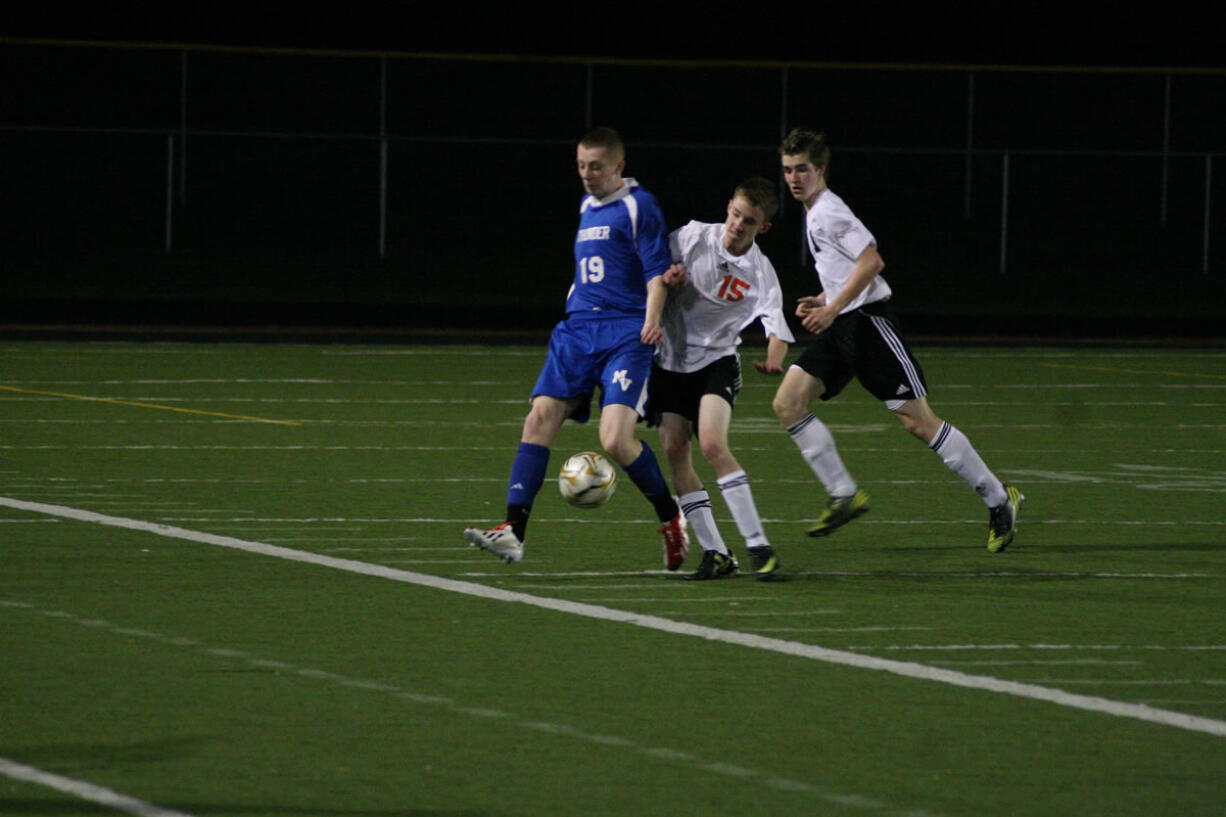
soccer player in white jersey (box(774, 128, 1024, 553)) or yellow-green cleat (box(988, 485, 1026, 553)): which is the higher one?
soccer player in white jersey (box(774, 128, 1024, 553))

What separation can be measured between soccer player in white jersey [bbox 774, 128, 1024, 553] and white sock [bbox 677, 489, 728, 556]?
42.6 inches

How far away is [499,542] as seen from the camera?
9609 millimetres

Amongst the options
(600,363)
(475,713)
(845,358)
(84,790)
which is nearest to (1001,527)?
(845,358)

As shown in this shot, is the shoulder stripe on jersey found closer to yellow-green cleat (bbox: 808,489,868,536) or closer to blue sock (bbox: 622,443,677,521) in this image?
blue sock (bbox: 622,443,677,521)

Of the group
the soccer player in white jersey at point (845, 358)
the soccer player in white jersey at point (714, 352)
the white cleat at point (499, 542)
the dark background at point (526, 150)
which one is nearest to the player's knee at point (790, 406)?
the soccer player in white jersey at point (845, 358)

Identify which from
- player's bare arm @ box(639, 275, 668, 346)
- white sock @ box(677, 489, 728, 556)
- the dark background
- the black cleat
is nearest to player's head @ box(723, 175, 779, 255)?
player's bare arm @ box(639, 275, 668, 346)

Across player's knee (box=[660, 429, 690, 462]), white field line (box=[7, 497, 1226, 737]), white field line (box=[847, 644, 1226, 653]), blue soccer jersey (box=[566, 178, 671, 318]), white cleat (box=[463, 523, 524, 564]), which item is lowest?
white field line (box=[7, 497, 1226, 737])

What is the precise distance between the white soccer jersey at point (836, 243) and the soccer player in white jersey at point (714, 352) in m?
0.68

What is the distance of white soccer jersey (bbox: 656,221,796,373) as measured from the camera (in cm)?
988

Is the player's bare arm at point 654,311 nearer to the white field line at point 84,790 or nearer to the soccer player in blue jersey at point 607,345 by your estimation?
the soccer player in blue jersey at point 607,345

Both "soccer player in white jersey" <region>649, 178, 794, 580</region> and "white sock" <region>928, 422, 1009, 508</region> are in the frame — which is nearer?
"soccer player in white jersey" <region>649, 178, 794, 580</region>

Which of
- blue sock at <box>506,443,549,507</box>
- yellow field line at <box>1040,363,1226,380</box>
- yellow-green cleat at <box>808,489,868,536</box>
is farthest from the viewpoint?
yellow field line at <box>1040,363,1226,380</box>

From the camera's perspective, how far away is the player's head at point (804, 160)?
1044 cm

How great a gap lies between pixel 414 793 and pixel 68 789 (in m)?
0.90
